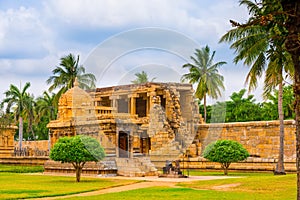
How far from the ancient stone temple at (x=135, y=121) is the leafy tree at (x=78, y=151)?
11.1 ft

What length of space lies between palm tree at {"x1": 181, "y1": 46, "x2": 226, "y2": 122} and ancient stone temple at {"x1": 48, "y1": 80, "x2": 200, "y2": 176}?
1009 mm

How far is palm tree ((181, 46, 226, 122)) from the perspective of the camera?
39438mm

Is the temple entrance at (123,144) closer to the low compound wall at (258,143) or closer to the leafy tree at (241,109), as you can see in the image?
the low compound wall at (258,143)

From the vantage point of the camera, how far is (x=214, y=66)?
136 ft

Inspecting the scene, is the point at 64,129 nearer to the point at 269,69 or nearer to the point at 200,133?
the point at 200,133

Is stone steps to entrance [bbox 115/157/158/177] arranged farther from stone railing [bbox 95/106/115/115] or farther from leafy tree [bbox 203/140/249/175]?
stone railing [bbox 95/106/115/115]

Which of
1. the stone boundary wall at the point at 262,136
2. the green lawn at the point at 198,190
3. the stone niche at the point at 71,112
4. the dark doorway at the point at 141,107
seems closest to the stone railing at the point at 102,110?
the stone niche at the point at 71,112

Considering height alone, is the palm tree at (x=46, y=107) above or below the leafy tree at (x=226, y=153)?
above

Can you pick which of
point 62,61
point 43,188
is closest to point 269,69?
point 43,188

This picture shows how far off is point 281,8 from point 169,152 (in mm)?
24335

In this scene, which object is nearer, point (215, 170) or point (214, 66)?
point (215, 170)

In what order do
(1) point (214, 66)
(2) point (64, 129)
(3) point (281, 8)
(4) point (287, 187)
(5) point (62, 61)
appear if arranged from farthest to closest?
1. (5) point (62, 61)
2. (1) point (214, 66)
3. (2) point (64, 129)
4. (4) point (287, 187)
5. (3) point (281, 8)

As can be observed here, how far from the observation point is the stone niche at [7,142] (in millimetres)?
41219

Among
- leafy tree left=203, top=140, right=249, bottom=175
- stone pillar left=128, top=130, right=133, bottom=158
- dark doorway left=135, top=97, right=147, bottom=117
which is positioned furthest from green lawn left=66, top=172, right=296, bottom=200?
dark doorway left=135, top=97, right=147, bottom=117
